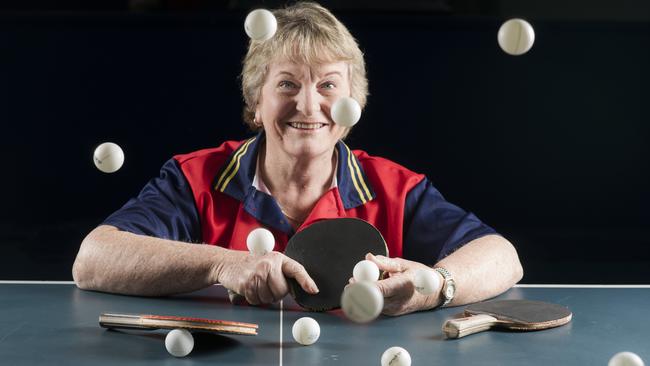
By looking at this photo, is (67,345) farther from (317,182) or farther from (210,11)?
(210,11)

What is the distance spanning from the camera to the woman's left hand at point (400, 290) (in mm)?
2305

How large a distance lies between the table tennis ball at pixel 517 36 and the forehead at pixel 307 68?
1.75ft

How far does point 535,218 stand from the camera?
4773 mm

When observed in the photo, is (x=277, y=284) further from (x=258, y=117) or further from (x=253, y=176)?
(x=258, y=117)

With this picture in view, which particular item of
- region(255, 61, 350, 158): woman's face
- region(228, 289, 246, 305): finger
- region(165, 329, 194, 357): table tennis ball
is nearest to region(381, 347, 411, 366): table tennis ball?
region(165, 329, 194, 357): table tennis ball

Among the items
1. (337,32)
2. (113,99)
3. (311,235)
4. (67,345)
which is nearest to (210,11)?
(113,99)

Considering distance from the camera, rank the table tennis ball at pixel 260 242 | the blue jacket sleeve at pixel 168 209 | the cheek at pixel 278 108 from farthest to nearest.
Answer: the cheek at pixel 278 108 → the blue jacket sleeve at pixel 168 209 → the table tennis ball at pixel 260 242

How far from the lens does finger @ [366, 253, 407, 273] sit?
2.38 meters

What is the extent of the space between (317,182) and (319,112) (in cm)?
25

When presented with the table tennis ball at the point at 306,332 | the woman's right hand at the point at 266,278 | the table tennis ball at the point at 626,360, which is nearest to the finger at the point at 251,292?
the woman's right hand at the point at 266,278

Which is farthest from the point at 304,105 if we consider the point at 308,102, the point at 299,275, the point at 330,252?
the point at 299,275

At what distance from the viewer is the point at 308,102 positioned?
3016 mm

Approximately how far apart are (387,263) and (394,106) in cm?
227

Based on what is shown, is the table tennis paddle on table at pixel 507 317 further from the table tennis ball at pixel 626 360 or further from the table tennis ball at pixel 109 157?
the table tennis ball at pixel 109 157
